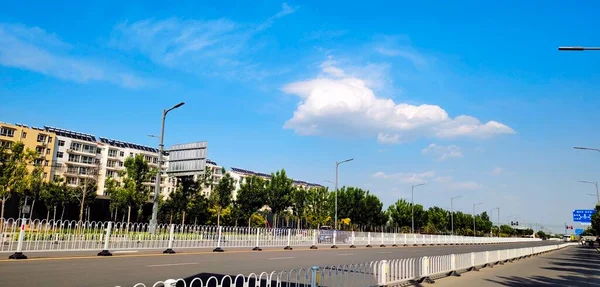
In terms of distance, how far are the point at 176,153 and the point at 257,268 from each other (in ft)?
56.3

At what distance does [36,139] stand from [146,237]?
61288mm

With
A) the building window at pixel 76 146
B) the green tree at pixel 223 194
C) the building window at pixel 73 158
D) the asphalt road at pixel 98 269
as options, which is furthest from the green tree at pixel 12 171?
the building window at pixel 76 146

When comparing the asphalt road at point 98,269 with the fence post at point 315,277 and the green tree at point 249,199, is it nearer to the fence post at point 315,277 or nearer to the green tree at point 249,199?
the fence post at point 315,277

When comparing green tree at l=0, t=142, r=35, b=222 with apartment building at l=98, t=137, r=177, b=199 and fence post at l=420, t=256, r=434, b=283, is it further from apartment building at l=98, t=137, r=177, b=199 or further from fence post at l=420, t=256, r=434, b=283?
fence post at l=420, t=256, r=434, b=283

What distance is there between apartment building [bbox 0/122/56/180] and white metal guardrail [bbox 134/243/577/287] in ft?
225

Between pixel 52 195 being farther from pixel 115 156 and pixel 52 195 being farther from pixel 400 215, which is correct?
pixel 400 215

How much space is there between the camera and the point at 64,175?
75.4m

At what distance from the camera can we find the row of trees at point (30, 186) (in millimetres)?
40844

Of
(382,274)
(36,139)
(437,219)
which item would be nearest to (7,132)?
(36,139)

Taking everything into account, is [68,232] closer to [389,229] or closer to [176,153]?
[176,153]

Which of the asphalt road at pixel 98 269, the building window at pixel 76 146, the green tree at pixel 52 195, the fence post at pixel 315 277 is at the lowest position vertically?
the asphalt road at pixel 98 269

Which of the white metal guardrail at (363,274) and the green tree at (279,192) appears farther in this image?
the green tree at (279,192)

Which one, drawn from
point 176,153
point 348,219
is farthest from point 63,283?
point 348,219

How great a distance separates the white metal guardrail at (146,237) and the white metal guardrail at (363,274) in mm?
8640
